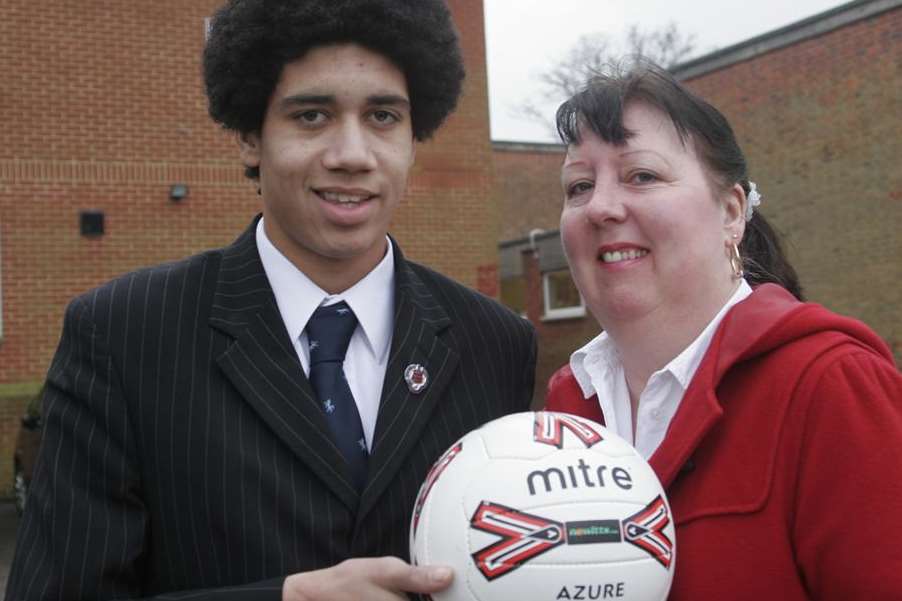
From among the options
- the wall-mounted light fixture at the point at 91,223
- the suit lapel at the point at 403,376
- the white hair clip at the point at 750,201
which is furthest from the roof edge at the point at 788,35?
the suit lapel at the point at 403,376

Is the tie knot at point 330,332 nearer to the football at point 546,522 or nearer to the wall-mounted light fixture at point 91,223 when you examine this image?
the football at point 546,522

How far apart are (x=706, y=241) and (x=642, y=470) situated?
763 mm

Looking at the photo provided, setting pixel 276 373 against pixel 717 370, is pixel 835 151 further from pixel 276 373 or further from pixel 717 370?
pixel 276 373

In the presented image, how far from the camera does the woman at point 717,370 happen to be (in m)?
2.10

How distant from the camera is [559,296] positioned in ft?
65.7

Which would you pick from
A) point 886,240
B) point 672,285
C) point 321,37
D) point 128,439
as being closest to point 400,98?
point 321,37

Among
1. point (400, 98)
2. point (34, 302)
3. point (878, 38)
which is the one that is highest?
point (878, 38)

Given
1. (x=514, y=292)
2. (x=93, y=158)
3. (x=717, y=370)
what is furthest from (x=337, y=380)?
(x=514, y=292)

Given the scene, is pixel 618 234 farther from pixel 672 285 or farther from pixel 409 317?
pixel 409 317

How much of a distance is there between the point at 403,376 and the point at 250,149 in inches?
30.3

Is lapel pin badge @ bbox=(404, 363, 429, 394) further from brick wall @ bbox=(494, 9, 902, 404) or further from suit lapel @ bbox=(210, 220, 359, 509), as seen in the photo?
brick wall @ bbox=(494, 9, 902, 404)

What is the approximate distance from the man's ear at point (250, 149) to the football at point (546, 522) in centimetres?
108

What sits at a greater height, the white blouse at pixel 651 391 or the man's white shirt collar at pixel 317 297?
the man's white shirt collar at pixel 317 297

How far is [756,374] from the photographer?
234 cm
